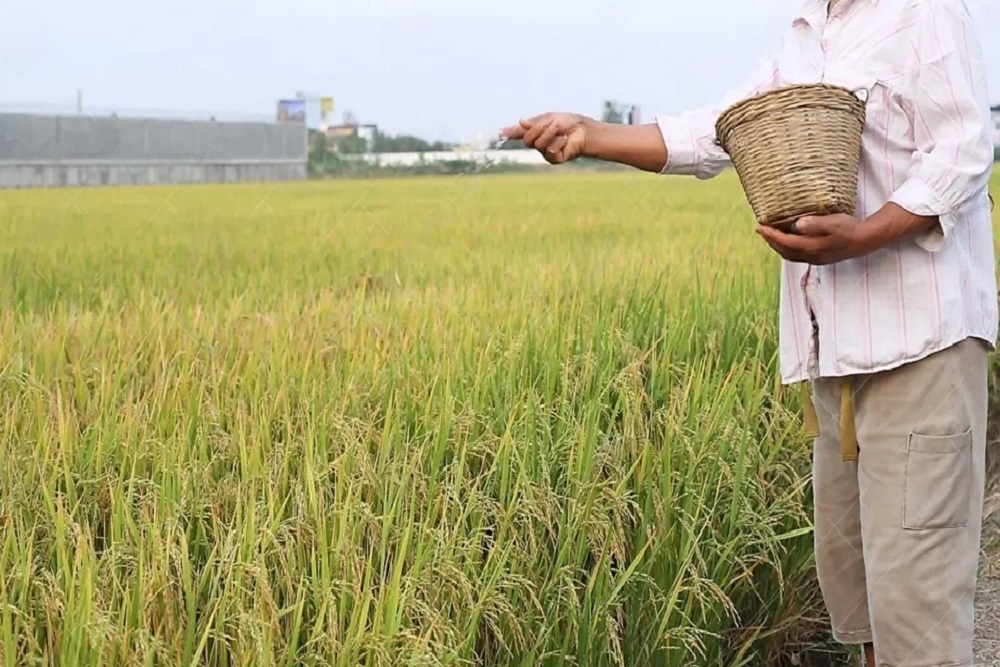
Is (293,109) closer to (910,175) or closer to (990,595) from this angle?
A: (910,175)

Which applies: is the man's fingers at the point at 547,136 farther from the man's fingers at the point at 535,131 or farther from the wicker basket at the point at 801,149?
the wicker basket at the point at 801,149

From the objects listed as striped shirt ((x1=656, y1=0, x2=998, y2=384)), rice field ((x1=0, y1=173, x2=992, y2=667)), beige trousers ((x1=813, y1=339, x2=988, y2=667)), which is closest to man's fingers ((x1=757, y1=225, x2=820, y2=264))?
striped shirt ((x1=656, y1=0, x2=998, y2=384))

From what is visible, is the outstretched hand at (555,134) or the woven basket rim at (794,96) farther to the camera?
the outstretched hand at (555,134)

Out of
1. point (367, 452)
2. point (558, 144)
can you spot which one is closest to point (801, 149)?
point (558, 144)

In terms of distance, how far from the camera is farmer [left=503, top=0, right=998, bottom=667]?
153cm

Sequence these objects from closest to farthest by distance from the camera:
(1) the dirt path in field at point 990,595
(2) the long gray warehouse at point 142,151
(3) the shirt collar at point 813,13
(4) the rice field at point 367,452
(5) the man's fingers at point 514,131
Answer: (4) the rice field at point 367,452
(3) the shirt collar at point 813,13
(5) the man's fingers at point 514,131
(1) the dirt path in field at point 990,595
(2) the long gray warehouse at point 142,151

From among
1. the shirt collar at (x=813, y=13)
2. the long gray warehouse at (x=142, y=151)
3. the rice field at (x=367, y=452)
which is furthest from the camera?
the long gray warehouse at (x=142, y=151)

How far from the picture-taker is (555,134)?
1787 millimetres

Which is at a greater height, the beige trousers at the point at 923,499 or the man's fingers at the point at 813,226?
the man's fingers at the point at 813,226

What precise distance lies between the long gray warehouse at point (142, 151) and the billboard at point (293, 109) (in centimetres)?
10

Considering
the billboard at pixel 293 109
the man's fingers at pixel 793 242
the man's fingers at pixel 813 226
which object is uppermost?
the billboard at pixel 293 109

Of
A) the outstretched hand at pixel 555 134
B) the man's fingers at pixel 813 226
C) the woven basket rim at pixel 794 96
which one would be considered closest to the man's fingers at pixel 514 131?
the outstretched hand at pixel 555 134

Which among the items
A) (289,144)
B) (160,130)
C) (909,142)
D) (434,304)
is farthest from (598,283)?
(909,142)

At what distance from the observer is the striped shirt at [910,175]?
152 cm
